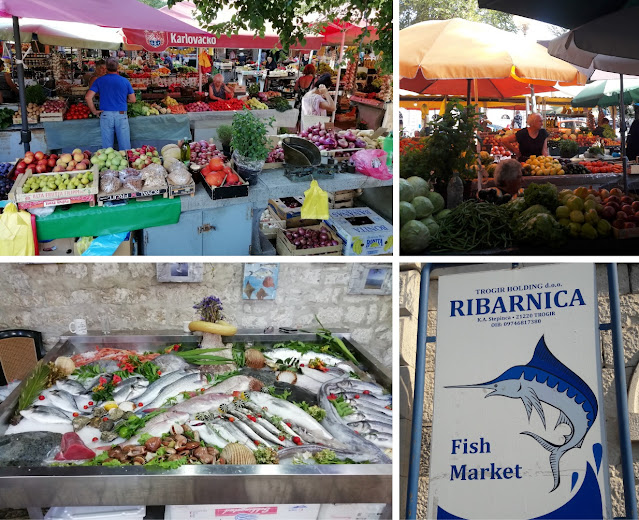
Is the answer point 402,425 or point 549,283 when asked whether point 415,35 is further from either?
point 402,425

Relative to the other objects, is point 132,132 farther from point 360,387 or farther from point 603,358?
point 603,358

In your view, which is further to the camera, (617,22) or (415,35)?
(415,35)

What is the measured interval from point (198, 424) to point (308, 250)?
1813mm

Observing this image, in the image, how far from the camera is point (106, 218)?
160 inches

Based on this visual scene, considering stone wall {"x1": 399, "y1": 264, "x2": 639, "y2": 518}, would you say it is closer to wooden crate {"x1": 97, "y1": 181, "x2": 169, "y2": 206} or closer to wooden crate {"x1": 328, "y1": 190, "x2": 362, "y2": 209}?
wooden crate {"x1": 97, "y1": 181, "x2": 169, "y2": 206}

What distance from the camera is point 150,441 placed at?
2.80m

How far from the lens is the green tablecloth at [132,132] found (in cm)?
687

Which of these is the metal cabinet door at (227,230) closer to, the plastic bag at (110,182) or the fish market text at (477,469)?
the plastic bag at (110,182)

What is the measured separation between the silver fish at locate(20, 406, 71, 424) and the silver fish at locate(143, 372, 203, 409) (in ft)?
1.36

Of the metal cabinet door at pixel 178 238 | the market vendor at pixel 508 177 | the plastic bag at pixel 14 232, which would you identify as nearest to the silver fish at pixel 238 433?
A: the metal cabinet door at pixel 178 238

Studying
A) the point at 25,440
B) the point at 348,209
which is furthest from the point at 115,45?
the point at 25,440

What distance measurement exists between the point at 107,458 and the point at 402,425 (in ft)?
5.10

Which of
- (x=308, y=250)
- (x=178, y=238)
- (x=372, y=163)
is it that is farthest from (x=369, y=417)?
(x=372, y=163)

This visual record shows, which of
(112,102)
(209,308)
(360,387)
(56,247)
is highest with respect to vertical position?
(112,102)
